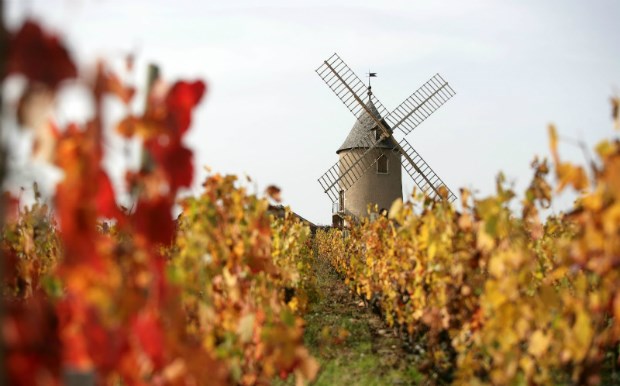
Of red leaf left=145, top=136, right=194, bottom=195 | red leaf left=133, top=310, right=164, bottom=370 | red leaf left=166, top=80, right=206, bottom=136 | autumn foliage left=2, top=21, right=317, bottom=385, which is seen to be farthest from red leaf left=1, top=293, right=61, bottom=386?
red leaf left=166, top=80, right=206, bottom=136

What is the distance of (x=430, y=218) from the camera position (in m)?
5.44

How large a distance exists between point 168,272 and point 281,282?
10.9 feet

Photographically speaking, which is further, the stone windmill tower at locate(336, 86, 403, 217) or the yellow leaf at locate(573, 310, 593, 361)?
the stone windmill tower at locate(336, 86, 403, 217)

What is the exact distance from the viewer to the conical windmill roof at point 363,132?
2577cm

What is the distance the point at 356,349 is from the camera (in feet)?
25.2

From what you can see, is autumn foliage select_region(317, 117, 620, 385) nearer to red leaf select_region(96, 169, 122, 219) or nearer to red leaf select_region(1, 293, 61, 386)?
red leaf select_region(96, 169, 122, 219)

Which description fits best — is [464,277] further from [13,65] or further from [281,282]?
[13,65]

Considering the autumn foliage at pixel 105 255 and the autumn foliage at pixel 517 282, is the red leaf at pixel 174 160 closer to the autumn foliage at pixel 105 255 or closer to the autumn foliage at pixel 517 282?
the autumn foliage at pixel 105 255

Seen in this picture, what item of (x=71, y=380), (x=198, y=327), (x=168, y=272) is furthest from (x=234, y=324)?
(x=71, y=380)

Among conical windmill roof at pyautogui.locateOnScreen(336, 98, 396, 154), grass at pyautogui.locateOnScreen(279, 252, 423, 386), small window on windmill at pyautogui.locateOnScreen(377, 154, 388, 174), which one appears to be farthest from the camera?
conical windmill roof at pyautogui.locateOnScreen(336, 98, 396, 154)

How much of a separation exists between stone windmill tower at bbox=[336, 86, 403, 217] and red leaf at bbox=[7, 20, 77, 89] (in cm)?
2363

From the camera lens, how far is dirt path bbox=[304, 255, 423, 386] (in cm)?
622

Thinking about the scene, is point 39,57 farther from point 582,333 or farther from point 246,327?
point 582,333

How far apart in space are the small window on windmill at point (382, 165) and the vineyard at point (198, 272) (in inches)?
740
